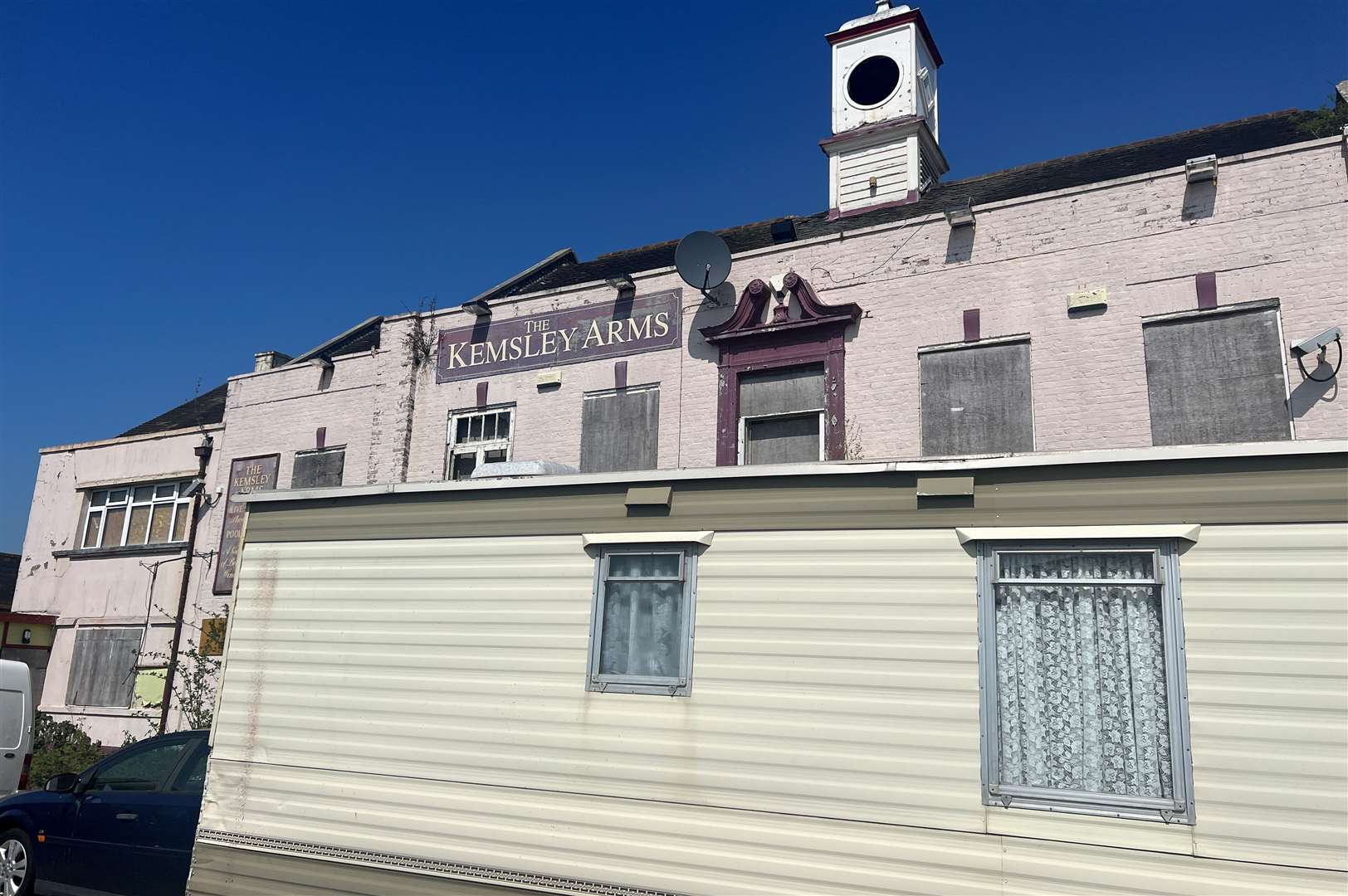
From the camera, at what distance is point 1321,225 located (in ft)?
34.3

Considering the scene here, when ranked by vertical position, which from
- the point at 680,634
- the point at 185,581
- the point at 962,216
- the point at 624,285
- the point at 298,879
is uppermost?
the point at 962,216

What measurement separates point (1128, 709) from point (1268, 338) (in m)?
6.46

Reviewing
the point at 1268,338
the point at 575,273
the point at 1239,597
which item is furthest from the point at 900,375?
the point at 575,273

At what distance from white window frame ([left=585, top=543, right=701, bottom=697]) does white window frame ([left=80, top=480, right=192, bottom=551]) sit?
1385cm

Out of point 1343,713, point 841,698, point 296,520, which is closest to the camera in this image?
point 1343,713

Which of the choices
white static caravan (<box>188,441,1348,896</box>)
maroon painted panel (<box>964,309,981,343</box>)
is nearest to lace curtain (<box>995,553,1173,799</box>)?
white static caravan (<box>188,441,1348,896</box>)

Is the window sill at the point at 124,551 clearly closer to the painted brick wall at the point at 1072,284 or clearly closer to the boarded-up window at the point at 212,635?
the boarded-up window at the point at 212,635

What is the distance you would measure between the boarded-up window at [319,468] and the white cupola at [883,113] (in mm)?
9057

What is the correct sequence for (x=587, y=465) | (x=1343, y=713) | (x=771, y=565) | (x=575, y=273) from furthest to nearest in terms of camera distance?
(x=575, y=273) < (x=587, y=465) < (x=771, y=565) < (x=1343, y=713)

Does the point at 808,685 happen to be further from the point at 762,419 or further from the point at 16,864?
the point at 16,864

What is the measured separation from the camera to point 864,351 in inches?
493

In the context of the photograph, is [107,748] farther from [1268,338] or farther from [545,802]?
[1268,338]

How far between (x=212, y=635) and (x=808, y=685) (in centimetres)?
1367

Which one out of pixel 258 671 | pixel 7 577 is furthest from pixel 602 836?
pixel 7 577
